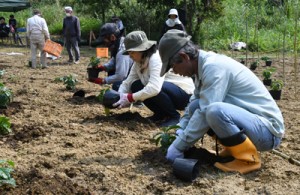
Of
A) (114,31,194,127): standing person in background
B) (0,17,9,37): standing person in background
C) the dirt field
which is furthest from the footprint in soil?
(0,17,9,37): standing person in background

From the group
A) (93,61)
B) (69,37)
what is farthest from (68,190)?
(69,37)

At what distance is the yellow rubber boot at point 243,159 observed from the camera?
11.2 feet

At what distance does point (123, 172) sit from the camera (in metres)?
3.72

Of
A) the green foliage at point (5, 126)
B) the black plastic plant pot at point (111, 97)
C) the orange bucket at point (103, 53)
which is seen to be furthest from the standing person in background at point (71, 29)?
the green foliage at point (5, 126)

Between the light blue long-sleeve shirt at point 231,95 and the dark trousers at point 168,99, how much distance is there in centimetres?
158

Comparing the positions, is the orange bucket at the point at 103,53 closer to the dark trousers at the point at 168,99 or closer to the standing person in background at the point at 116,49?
the standing person in background at the point at 116,49

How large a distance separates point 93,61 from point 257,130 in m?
4.48

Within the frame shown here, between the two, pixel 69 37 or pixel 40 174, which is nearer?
pixel 40 174

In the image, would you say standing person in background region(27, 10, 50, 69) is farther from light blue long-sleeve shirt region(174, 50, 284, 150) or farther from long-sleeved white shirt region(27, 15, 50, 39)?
light blue long-sleeve shirt region(174, 50, 284, 150)

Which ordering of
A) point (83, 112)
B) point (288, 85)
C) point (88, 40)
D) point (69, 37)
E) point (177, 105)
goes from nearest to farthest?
1. point (177, 105)
2. point (83, 112)
3. point (288, 85)
4. point (69, 37)
5. point (88, 40)

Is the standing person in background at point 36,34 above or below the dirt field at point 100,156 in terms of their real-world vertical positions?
above

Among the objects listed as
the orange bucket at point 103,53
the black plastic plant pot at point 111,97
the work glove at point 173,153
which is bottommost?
the orange bucket at point 103,53

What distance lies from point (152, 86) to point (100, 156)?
1.04 m

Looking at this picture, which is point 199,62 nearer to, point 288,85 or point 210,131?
point 210,131
